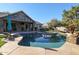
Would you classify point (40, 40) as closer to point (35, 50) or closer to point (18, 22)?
point (18, 22)

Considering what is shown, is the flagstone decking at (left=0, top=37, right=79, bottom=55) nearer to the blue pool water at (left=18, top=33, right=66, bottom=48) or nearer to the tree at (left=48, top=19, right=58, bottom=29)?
the blue pool water at (left=18, top=33, right=66, bottom=48)

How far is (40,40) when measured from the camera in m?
8.14

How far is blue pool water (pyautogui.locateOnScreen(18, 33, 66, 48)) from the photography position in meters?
7.49

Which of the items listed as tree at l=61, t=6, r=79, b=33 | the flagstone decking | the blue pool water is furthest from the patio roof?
tree at l=61, t=6, r=79, b=33

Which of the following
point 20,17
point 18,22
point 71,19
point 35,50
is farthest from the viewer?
point 18,22

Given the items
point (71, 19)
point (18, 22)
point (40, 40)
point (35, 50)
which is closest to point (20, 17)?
point (18, 22)

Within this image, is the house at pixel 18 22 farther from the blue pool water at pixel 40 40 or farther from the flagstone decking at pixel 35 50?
the flagstone decking at pixel 35 50

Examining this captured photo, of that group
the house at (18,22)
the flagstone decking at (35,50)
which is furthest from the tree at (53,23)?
the flagstone decking at (35,50)

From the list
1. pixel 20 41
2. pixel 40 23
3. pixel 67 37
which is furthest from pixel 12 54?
pixel 67 37

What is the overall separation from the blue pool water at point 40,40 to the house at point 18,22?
38 centimetres

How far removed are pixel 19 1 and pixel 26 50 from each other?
81.6 inches

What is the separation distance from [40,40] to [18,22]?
1360mm

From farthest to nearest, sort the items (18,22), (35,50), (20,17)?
(18,22) < (20,17) < (35,50)
